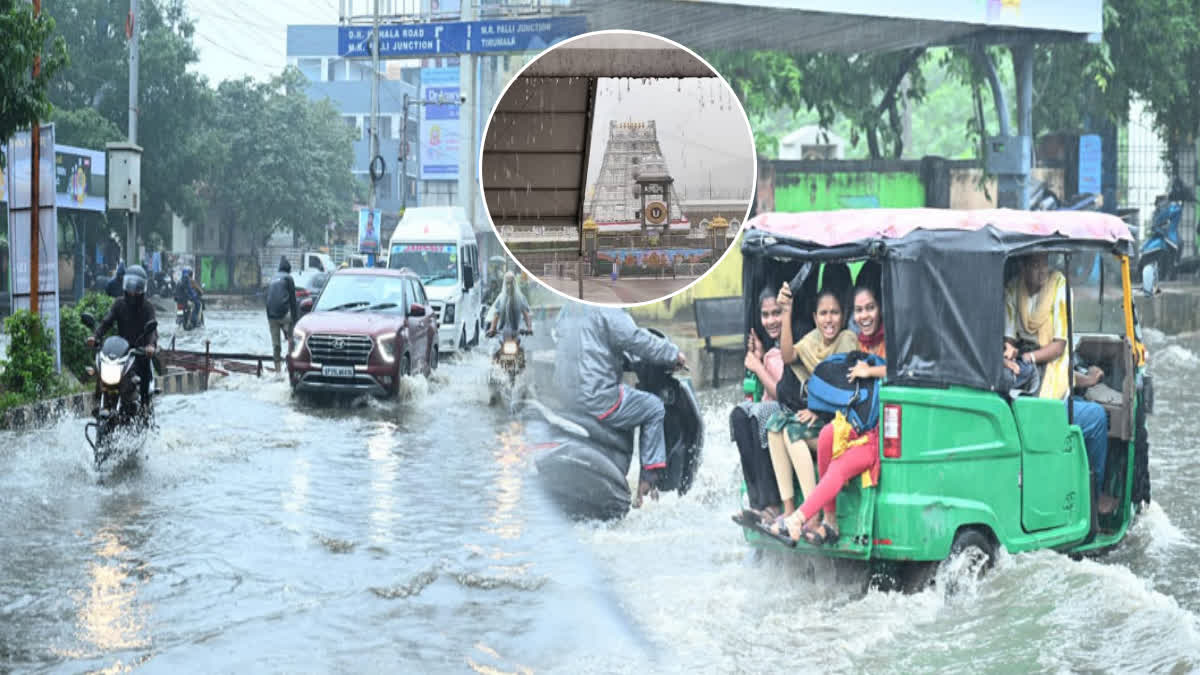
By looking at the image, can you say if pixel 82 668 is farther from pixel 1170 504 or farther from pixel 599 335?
pixel 1170 504

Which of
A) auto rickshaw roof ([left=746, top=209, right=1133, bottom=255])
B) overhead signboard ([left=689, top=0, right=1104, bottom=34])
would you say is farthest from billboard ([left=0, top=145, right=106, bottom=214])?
auto rickshaw roof ([left=746, top=209, right=1133, bottom=255])

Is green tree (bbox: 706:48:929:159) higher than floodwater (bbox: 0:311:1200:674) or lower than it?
higher

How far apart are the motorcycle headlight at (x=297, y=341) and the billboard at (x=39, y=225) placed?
274 centimetres

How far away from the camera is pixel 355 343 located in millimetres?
16984

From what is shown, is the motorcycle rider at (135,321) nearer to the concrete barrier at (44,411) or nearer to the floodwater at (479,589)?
the floodwater at (479,589)

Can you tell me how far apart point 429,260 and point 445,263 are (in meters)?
0.30

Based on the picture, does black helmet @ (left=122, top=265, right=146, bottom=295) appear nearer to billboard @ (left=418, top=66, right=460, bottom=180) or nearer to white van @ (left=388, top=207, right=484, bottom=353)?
white van @ (left=388, top=207, right=484, bottom=353)

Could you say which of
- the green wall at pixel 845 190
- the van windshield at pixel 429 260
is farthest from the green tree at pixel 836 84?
the van windshield at pixel 429 260

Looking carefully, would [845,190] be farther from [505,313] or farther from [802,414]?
[802,414]

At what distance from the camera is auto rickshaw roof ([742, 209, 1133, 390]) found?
7062mm

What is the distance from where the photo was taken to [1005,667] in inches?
240

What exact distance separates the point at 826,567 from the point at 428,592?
6.78 ft

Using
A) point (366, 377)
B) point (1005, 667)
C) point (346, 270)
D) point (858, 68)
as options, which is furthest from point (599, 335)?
point (858, 68)

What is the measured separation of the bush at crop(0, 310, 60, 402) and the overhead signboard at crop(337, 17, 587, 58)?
1890cm
